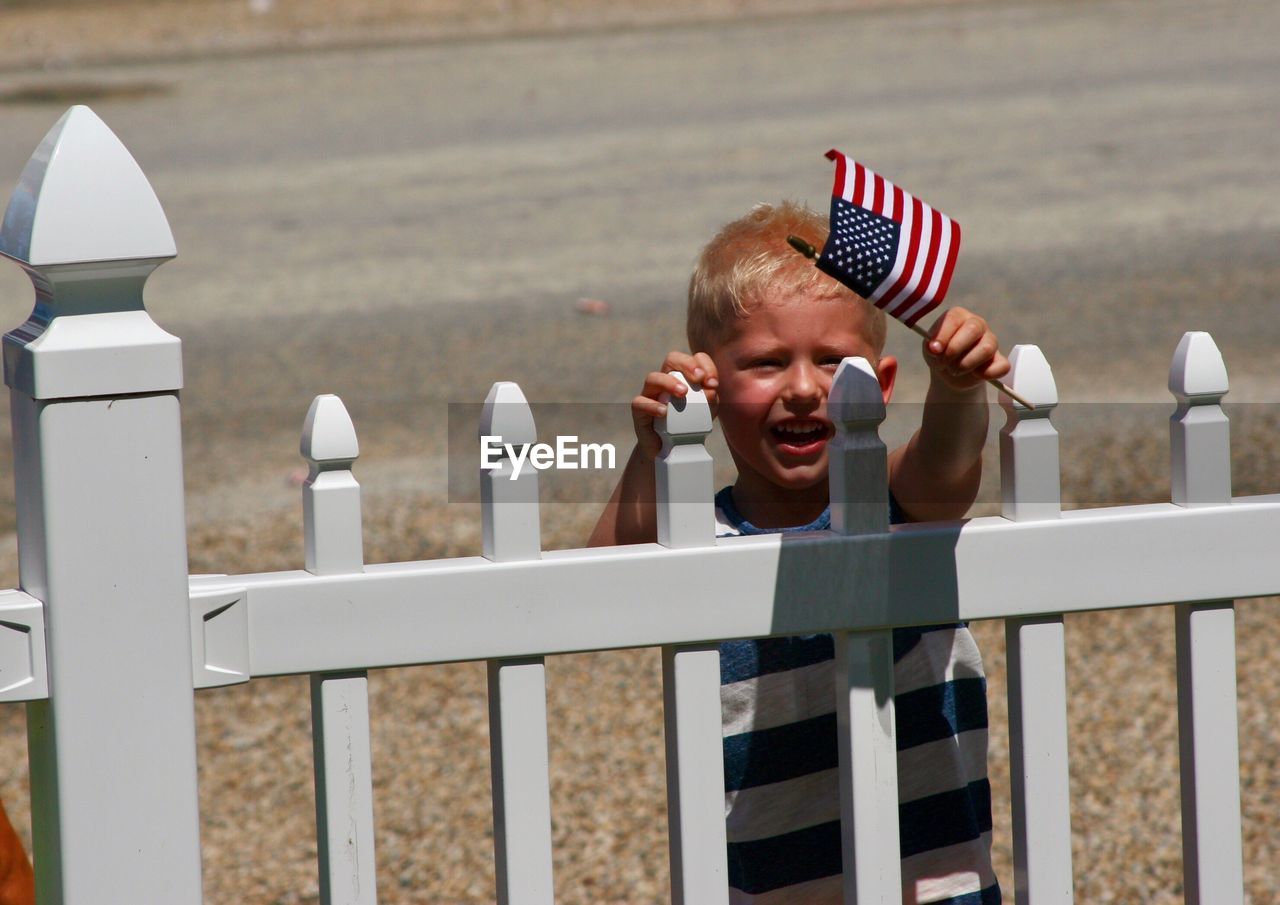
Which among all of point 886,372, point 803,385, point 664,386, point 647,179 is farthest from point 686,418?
point 647,179

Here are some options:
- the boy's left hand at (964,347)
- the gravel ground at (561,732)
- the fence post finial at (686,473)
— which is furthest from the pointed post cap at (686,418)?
the gravel ground at (561,732)

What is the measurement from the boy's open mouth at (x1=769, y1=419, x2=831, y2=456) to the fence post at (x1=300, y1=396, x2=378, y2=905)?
717 mm

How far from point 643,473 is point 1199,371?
0.77 m

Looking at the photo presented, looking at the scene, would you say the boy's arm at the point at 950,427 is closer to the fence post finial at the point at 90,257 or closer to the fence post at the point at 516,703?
the fence post at the point at 516,703

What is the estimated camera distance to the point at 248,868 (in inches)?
165

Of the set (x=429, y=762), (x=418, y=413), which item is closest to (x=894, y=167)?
(x=418, y=413)

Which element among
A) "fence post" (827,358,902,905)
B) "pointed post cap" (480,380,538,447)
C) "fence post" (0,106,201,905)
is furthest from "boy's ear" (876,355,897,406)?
"fence post" (0,106,201,905)

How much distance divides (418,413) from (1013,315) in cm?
351

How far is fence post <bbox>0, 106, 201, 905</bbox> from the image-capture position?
1.92 m

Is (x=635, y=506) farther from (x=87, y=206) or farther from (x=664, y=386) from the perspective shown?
(x=87, y=206)

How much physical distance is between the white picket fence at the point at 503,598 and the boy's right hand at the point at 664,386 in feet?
0.14

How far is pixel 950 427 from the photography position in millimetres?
2359

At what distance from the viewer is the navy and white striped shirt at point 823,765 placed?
98.9 inches

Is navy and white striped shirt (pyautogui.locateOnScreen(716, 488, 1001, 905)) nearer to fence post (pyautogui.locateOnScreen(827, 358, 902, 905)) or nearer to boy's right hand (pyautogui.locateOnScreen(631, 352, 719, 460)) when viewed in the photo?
fence post (pyautogui.locateOnScreen(827, 358, 902, 905))
